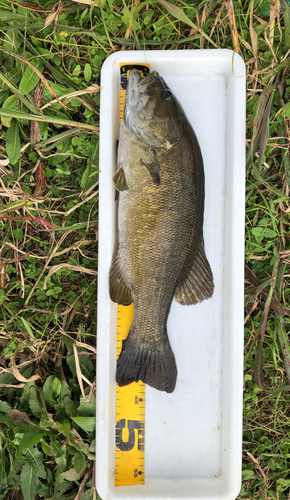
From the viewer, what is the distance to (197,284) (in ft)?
6.08

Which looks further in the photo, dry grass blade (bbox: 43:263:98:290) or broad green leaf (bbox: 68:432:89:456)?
dry grass blade (bbox: 43:263:98:290)

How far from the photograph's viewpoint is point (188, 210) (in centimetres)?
167

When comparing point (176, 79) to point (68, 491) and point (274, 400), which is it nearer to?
point (274, 400)

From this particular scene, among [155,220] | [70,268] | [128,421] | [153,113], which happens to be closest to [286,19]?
[153,113]

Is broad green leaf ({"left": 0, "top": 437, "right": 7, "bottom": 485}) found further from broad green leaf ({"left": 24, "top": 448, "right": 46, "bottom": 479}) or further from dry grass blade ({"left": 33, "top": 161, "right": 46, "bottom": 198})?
dry grass blade ({"left": 33, "top": 161, "right": 46, "bottom": 198})

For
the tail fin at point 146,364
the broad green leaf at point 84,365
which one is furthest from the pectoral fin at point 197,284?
the broad green leaf at point 84,365

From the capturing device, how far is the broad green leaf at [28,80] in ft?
6.34

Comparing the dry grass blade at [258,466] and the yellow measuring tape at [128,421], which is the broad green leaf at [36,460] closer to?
the yellow measuring tape at [128,421]

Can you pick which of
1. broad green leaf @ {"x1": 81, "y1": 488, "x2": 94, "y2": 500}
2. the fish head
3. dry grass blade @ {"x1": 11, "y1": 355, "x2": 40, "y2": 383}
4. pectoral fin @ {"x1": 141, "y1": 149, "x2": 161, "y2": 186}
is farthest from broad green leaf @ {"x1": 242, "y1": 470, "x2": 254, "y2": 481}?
the fish head

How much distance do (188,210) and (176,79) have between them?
97cm

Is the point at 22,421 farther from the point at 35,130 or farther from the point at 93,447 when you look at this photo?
the point at 35,130

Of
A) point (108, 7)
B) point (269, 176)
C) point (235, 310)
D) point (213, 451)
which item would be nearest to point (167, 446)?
point (213, 451)

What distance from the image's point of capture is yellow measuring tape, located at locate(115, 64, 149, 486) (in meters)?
1.91

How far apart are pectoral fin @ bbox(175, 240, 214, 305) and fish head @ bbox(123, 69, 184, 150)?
655 mm
